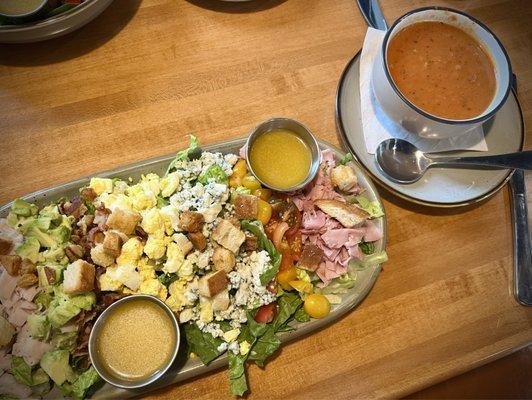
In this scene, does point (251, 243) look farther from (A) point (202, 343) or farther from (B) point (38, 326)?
(B) point (38, 326)

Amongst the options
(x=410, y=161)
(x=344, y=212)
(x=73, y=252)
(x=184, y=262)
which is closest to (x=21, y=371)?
(x=73, y=252)

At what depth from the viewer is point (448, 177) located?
6.61 feet

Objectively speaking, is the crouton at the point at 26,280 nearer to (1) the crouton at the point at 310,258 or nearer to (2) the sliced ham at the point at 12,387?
(2) the sliced ham at the point at 12,387

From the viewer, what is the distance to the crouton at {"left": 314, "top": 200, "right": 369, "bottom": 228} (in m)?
1.81

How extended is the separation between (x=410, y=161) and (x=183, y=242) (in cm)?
109

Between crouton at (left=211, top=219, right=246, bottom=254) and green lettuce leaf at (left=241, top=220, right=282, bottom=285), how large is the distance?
0.07m

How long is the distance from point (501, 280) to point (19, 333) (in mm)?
2132

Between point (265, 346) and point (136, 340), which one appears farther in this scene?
point (265, 346)

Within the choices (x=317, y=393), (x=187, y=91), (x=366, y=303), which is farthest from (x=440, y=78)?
(x=317, y=393)

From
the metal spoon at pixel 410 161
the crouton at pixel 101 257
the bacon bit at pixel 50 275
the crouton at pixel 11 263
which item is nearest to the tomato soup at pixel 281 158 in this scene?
the metal spoon at pixel 410 161

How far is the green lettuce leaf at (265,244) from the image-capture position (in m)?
1.70

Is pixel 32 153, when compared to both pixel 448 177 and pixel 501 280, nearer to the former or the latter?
pixel 448 177

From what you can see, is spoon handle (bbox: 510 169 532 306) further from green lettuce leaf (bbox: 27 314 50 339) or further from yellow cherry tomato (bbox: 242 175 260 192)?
green lettuce leaf (bbox: 27 314 50 339)

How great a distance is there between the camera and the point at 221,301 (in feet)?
5.40
